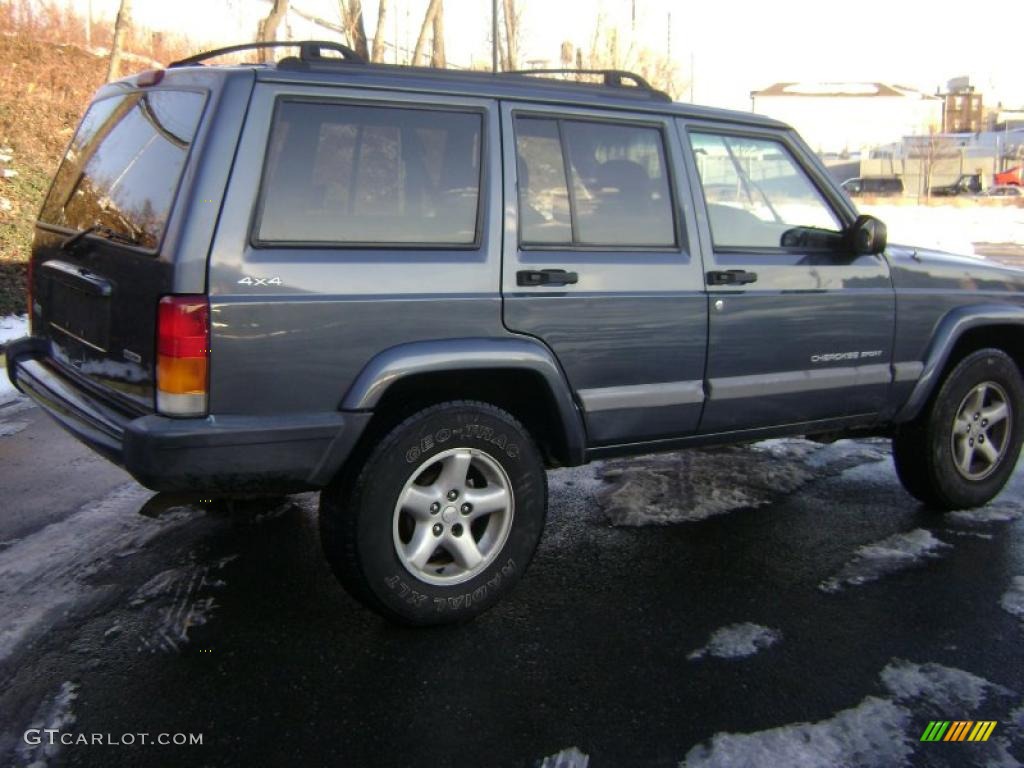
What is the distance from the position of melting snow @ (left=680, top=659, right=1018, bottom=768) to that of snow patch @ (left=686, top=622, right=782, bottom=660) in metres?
0.42

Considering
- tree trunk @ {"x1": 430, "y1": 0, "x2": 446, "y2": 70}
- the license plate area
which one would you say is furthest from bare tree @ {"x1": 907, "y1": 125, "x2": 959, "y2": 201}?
the license plate area

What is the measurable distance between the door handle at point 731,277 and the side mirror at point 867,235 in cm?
58

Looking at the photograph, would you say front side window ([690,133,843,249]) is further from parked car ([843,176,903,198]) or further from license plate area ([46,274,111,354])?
parked car ([843,176,903,198])

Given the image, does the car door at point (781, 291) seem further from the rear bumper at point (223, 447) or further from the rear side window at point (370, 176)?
the rear bumper at point (223, 447)

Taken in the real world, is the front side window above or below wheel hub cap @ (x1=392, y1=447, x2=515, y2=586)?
above

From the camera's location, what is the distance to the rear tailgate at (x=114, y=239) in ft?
9.57

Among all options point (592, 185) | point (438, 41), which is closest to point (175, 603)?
point (592, 185)

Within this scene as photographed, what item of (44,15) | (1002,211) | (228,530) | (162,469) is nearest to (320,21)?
(44,15)

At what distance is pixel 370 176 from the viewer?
125 inches

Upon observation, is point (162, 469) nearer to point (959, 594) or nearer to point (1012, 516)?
point (959, 594)

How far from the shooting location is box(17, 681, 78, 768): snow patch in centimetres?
253

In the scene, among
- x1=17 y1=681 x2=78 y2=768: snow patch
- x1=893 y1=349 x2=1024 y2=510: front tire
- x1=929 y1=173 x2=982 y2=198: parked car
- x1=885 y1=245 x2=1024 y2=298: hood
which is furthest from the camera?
x1=929 y1=173 x2=982 y2=198: parked car

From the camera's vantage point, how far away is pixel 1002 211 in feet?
139

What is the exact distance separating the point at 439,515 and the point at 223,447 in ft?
2.68
